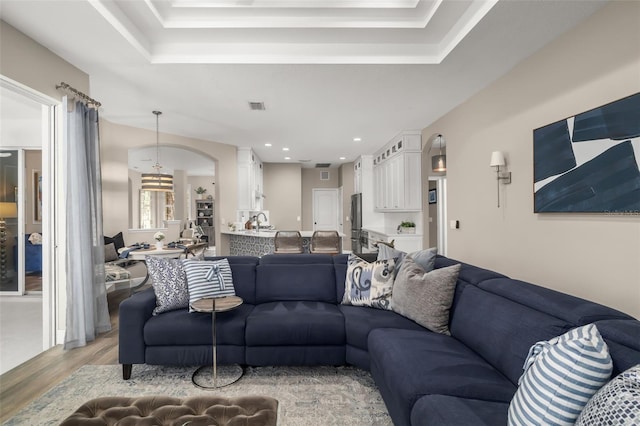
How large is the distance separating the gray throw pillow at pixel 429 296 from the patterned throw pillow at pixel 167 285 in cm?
184

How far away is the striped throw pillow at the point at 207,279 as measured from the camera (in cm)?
259

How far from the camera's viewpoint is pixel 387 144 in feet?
21.2

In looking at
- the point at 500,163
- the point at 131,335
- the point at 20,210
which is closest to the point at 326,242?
the point at 500,163

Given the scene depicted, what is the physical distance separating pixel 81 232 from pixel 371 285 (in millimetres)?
2910

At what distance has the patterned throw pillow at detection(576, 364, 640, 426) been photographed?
0.85 metres

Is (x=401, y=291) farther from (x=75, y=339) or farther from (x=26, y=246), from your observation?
(x=26, y=246)

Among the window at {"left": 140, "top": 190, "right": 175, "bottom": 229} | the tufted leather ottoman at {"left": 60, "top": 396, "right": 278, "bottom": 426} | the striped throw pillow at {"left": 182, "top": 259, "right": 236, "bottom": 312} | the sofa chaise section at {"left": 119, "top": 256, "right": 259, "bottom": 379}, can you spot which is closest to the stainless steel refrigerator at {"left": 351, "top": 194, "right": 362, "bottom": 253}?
the striped throw pillow at {"left": 182, "top": 259, "right": 236, "bottom": 312}

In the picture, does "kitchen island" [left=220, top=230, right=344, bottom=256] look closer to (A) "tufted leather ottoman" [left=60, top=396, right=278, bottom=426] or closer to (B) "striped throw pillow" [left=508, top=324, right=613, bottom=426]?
(A) "tufted leather ottoman" [left=60, top=396, right=278, bottom=426]

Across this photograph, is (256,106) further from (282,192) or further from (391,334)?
(282,192)

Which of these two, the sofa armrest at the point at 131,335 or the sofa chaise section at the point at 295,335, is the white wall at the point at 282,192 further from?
the sofa armrest at the point at 131,335

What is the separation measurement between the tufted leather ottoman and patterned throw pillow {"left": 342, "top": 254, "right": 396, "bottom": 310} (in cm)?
142

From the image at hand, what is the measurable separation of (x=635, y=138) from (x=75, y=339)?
485 centimetres

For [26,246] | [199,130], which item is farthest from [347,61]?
[26,246]

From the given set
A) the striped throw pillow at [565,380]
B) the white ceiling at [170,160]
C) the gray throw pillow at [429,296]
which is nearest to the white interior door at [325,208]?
→ the white ceiling at [170,160]
